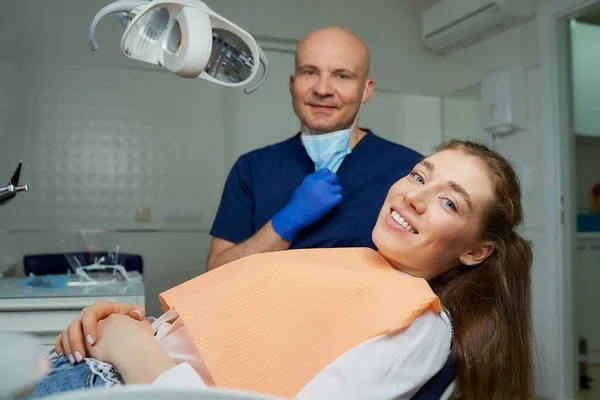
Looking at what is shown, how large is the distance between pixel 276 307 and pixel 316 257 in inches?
8.6

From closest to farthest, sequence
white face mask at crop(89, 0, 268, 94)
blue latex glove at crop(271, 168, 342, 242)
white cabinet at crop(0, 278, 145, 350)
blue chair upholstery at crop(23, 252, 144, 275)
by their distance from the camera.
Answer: white face mask at crop(89, 0, 268, 94) → blue latex glove at crop(271, 168, 342, 242) → white cabinet at crop(0, 278, 145, 350) → blue chair upholstery at crop(23, 252, 144, 275)

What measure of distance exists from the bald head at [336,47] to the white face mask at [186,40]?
444mm

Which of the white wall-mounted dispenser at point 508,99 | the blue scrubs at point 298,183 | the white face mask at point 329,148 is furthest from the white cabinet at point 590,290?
the white face mask at point 329,148

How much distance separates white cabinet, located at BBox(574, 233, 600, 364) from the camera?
316 cm

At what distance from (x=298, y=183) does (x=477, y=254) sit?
0.78 metres

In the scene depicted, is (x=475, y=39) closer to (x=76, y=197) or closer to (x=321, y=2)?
(x=321, y=2)

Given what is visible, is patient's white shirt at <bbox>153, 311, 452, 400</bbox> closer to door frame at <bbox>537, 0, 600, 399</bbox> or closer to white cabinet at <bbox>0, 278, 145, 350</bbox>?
white cabinet at <bbox>0, 278, 145, 350</bbox>

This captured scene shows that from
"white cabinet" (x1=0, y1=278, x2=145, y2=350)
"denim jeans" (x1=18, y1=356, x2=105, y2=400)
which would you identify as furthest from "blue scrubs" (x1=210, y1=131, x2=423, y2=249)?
"denim jeans" (x1=18, y1=356, x2=105, y2=400)

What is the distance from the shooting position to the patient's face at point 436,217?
115cm

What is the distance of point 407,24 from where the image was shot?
12.3 feet

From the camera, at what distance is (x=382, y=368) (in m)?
0.89

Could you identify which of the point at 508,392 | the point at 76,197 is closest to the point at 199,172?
the point at 76,197

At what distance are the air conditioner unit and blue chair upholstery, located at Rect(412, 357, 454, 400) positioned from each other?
246 centimetres

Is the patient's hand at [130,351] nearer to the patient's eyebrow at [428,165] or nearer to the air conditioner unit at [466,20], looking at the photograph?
the patient's eyebrow at [428,165]
